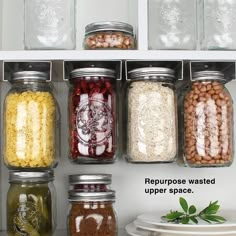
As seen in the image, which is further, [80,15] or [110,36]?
[80,15]

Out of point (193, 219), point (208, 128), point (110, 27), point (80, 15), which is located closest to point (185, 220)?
point (193, 219)

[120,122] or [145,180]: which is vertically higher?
[120,122]

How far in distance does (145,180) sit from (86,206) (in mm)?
207

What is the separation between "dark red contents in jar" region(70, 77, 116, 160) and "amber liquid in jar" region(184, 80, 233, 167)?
0.15 meters

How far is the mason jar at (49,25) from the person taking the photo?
48.5 inches

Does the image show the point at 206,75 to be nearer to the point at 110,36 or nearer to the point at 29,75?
the point at 110,36

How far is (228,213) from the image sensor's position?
4.42 feet

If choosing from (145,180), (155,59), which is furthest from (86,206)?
(155,59)

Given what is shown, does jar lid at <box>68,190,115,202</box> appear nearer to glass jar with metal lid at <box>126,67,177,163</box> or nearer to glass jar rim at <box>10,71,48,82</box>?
glass jar with metal lid at <box>126,67,177,163</box>

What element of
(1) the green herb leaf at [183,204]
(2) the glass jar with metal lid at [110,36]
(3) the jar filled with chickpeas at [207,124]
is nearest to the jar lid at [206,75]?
(3) the jar filled with chickpeas at [207,124]

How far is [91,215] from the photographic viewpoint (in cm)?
121

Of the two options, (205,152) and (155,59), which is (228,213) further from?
(155,59)

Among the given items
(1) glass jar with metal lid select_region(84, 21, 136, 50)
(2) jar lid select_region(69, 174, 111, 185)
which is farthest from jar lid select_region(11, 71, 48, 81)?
(2) jar lid select_region(69, 174, 111, 185)

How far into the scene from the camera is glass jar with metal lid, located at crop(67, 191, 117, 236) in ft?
3.95
